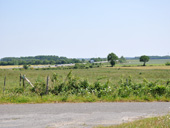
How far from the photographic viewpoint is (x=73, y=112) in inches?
346

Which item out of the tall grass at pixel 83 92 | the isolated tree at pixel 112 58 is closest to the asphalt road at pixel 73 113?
the tall grass at pixel 83 92

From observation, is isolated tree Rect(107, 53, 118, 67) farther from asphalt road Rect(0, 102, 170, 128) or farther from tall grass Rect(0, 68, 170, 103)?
asphalt road Rect(0, 102, 170, 128)

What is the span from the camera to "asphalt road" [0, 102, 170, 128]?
7375mm

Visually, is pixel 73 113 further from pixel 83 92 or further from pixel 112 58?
pixel 112 58

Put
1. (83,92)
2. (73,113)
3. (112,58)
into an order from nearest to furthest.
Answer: (73,113), (83,92), (112,58)

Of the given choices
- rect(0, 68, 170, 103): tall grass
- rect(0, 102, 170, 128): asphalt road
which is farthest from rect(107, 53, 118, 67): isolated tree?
rect(0, 102, 170, 128): asphalt road

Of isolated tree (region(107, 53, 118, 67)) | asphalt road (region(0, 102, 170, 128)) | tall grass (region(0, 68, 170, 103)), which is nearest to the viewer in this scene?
asphalt road (region(0, 102, 170, 128))

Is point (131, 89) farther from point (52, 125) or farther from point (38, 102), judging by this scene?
point (52, 125)

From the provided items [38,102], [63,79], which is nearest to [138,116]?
[38,102]

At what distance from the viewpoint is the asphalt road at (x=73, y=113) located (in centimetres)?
738

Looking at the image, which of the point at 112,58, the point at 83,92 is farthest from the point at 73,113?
the point at 112,58

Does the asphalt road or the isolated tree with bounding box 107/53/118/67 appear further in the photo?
the isolated tree with bounding box 107/53/118/67

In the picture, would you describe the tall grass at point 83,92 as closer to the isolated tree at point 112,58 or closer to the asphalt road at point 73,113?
the asphalt road at point 73,113

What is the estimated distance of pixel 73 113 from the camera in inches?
340
